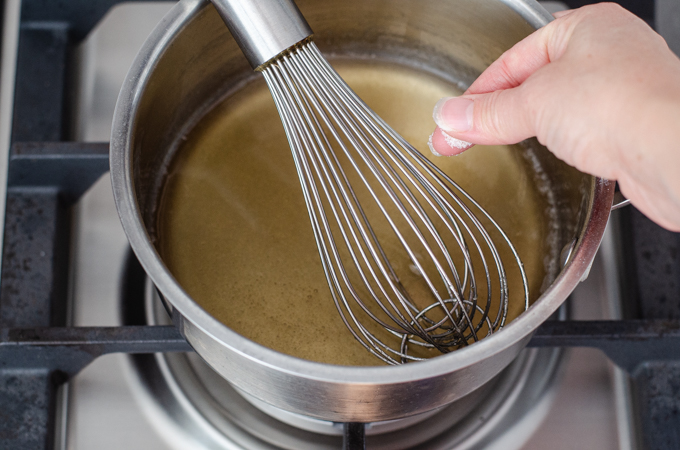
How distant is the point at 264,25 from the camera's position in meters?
0.48

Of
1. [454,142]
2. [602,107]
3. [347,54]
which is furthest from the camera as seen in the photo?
[347,54]

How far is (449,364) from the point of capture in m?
0.37

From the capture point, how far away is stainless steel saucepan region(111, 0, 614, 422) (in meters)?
0.37

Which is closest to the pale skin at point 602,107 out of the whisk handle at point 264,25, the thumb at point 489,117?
the thumb at point 489,117

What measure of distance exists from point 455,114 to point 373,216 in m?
0.18

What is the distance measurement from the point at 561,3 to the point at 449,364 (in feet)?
1.70

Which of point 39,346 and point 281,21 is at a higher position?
point 281,21

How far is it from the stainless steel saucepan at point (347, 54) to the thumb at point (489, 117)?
8cm

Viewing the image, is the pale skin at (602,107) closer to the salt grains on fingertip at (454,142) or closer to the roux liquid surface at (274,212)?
the salt grains on fingertip at (454,142)

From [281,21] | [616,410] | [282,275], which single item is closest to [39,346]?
[282,275]

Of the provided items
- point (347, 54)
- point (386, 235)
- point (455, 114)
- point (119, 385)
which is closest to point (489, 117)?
point (455, 114)

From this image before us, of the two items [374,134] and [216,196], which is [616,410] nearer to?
[374,134]

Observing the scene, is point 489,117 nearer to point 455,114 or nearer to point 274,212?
point 455,114

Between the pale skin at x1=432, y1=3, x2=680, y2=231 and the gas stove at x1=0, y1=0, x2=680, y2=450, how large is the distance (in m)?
0.17
